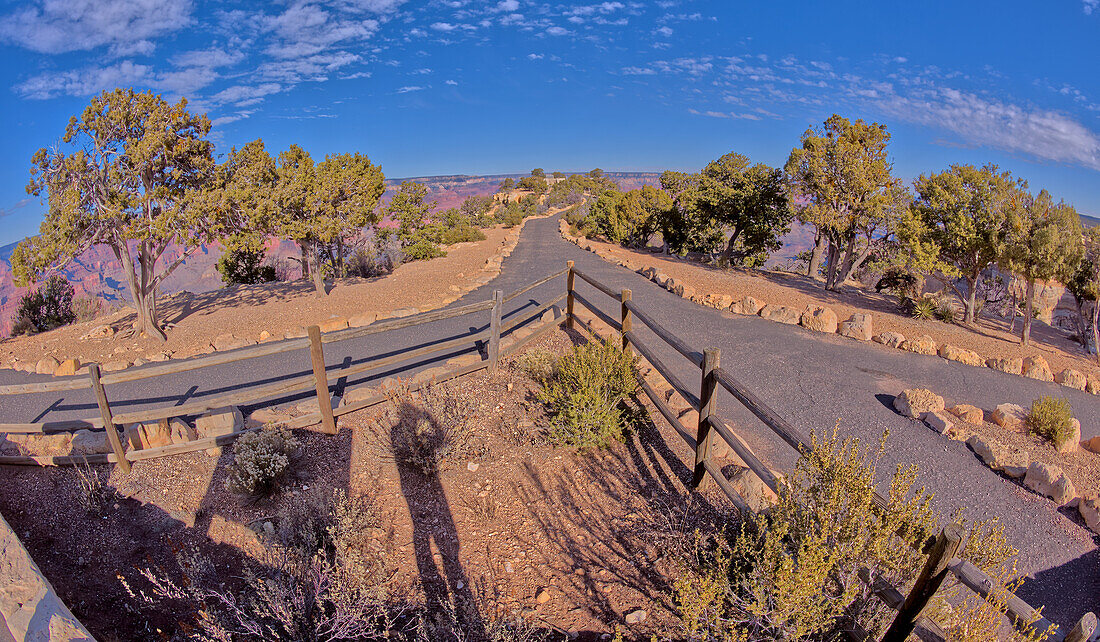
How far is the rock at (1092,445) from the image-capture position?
6160 millimetres

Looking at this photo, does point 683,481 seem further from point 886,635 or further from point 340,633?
point 340,633

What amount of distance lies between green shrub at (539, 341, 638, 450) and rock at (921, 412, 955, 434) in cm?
405

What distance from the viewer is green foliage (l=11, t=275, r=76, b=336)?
1396cm

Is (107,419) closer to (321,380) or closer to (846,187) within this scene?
(321,380)

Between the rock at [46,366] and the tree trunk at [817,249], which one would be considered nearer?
the rock at [46,366]

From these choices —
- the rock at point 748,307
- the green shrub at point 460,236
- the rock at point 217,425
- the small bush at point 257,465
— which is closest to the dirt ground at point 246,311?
the rock at point 217,425

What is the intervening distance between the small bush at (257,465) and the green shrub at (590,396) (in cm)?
Answer: 294

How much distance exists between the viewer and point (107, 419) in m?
5.20

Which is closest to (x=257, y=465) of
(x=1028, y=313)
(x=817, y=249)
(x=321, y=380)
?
(x=321, y=380)

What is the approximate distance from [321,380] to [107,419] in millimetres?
→ 2125

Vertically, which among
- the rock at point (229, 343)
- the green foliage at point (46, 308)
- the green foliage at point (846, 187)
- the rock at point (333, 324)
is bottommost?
the green foliage at point (46, 308)

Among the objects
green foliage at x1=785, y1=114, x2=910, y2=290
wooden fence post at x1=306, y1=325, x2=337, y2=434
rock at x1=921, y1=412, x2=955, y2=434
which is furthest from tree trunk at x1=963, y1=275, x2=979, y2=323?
wooden fence post at x1=306, y1=325, x2=337, y2=434

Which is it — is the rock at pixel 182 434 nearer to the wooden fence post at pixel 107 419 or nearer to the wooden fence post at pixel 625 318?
the wooden fence post at pixel 107 419

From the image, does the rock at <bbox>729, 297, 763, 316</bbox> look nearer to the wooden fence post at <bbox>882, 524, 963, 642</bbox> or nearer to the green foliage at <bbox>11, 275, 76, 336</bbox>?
the wooden fence post at <bbox>882, 524, 963, 642</bbox>
